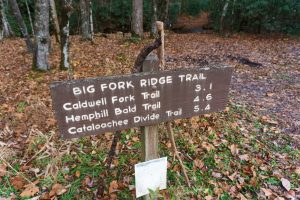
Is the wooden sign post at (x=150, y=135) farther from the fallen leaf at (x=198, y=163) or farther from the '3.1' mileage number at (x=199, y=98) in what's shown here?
the fallen leaf at (x=198, y=163)

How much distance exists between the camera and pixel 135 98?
7.32 feet

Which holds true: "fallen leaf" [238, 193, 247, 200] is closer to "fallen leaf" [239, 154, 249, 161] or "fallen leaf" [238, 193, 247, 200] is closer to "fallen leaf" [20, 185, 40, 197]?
"fallen leaf" [239, 154, 249, 161]

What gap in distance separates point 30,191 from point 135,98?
1816 mm

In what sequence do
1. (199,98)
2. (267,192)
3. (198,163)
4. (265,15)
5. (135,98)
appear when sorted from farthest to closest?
(265,15) → (198,163) → (267,192) → (199,98) → (135,98)

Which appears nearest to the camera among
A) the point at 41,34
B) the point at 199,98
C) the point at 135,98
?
the point at 135,98

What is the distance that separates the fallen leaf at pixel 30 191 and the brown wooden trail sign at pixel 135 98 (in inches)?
54.2

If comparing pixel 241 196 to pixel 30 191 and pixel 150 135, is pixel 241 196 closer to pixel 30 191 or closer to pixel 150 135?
pixel 150 135

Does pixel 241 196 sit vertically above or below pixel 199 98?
below

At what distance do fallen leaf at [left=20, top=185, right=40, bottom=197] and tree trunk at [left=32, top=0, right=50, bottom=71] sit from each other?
14.6 ft

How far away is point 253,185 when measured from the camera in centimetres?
354

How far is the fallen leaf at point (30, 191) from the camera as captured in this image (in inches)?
121

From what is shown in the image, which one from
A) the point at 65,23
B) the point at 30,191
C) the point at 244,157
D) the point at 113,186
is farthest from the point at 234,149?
the point at 65,23

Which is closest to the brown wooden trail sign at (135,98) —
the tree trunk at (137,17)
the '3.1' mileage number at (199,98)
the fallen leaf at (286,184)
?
the '3.1' mileage number at (199,98)

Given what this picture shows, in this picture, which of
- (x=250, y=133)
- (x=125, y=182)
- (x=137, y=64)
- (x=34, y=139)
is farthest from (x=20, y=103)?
(x=250, y=133)
